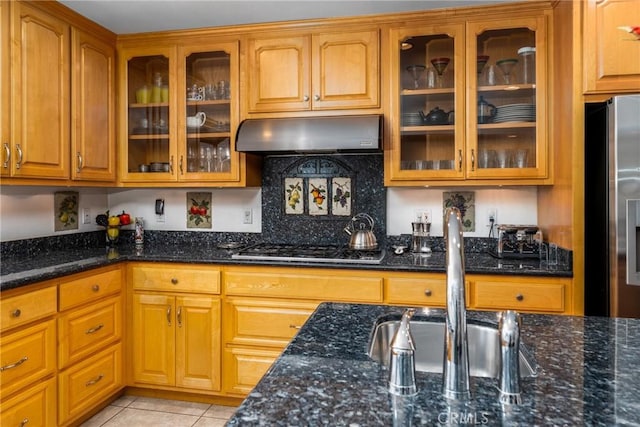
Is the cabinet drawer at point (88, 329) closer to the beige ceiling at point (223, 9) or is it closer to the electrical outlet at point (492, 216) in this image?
the beige ceiling at point (223, 9)

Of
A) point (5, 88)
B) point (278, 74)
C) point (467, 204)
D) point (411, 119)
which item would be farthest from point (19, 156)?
point (467, 204)

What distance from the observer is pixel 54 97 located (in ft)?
7.84

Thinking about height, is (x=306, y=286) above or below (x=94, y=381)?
above

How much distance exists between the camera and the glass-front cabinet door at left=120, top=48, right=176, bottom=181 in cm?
289

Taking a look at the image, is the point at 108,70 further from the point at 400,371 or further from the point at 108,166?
the point at 400,371

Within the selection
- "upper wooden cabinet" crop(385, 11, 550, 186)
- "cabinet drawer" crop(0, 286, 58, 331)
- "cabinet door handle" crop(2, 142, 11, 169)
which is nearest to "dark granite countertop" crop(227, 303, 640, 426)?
"cabinet drawer" crop(0, 286, 58, 331)

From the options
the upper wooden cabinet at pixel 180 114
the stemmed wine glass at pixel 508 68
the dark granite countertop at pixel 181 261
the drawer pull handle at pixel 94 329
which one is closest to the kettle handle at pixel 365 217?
the dark granite countertop at pixel 181 261

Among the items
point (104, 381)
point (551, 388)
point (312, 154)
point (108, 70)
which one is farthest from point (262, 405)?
point (108, 70)

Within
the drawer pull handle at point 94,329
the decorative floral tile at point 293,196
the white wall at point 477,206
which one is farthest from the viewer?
the decorative floral tile at point 293,196

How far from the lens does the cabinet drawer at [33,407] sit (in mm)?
1828

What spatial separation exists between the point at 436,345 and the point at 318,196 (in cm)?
188

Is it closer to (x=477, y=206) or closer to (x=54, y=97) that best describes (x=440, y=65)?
(x=477, y=206)

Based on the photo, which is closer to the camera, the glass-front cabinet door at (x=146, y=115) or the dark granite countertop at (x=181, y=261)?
the dark granite countertop at (x=181, y=261)

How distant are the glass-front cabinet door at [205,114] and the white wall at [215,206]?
32 centimetres
